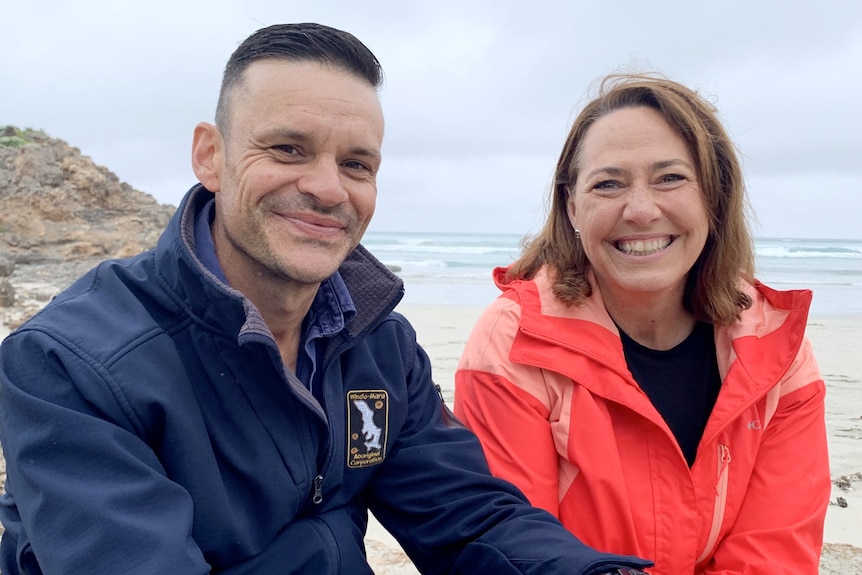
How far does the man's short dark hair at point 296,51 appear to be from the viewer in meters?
2.29

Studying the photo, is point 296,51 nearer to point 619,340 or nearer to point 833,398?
point 619,340

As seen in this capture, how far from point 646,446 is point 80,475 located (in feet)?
5.83

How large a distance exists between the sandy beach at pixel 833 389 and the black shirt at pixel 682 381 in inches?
47.3

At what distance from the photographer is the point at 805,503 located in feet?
8.76

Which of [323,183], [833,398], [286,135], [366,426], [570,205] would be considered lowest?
[833,398]

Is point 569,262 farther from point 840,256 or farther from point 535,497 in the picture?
point 840,256

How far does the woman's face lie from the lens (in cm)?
273

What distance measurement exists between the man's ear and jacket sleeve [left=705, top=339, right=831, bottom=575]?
2.04m

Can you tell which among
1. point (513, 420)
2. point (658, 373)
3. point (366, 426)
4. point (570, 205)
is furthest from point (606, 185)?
point (366, 426)

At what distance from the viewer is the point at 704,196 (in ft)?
9.21

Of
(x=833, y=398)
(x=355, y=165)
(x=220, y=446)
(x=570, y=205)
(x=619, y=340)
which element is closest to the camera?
A: (x=220, y=446)

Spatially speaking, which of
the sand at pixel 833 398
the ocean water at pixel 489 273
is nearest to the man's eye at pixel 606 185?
the sand at pixel 833 398

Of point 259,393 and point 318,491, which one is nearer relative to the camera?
point 259,393

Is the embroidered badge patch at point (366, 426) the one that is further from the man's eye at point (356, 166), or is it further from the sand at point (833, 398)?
the sand at point (833, 398)
